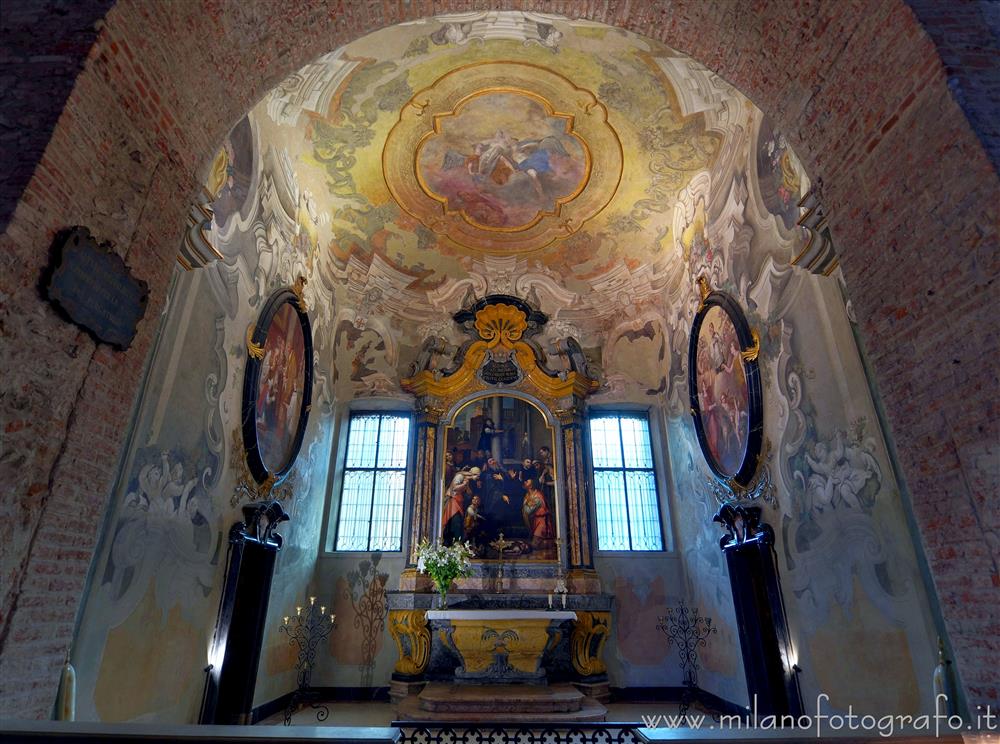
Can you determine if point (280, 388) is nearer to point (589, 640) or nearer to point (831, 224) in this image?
point (589, 640)

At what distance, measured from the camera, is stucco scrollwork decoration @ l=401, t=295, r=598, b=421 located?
37.0ft

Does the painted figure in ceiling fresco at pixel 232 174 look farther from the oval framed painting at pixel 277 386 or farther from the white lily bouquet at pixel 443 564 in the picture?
the white lily bouquet at pixel 443 564

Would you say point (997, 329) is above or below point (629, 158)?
below

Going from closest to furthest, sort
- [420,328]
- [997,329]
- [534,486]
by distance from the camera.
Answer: [997,329] → [534,486] → [420,328]

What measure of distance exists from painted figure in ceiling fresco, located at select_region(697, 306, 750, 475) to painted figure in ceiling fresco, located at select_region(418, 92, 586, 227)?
3.91 metres

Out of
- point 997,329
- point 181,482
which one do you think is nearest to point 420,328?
point 181,482

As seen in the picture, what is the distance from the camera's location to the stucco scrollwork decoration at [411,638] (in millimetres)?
9211

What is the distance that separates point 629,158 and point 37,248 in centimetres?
901

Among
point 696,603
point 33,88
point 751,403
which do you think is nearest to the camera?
point 33,88

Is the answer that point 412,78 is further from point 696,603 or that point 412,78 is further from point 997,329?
point 696,603

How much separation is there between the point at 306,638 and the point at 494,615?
10.9 ft

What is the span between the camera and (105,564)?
15.2 feet

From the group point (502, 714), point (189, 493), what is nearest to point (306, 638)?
point (502, 714)

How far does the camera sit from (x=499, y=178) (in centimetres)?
1044
